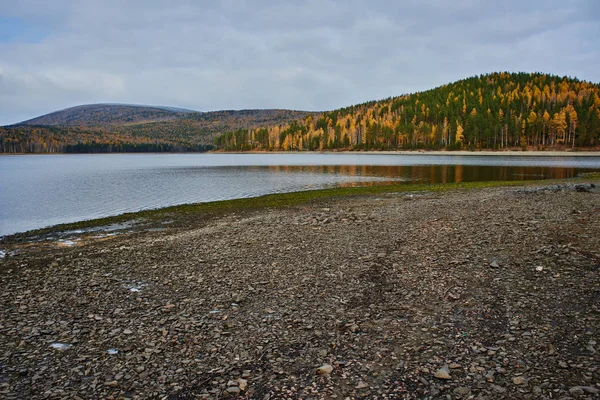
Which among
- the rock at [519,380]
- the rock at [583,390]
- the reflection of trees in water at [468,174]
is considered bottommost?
the rock at [519,380]

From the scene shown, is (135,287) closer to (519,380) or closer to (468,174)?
(519,380)

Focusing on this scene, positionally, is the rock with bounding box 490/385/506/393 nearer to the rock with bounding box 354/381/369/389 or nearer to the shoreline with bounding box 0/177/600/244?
the rock with bounding box 354/381/369/389

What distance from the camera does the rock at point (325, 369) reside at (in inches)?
248

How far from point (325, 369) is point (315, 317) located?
215 cm

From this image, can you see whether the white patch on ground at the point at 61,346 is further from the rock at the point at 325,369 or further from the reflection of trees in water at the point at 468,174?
the reflection of trees in water at the point at 468,174

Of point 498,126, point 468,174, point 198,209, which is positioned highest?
point 498,126

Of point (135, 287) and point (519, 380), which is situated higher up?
point (519, 380)

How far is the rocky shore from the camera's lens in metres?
6.04

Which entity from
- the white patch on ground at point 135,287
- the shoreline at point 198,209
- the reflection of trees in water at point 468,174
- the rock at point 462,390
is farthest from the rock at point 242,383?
the reflection of trees in water at point 468,174

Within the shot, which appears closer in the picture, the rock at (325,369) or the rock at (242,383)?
the rock at (242,383)

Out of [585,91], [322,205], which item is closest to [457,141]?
[585,91]

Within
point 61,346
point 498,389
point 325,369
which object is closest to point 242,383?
point 325,369

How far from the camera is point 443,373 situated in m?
6.01

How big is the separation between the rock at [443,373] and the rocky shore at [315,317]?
0.20 feet
